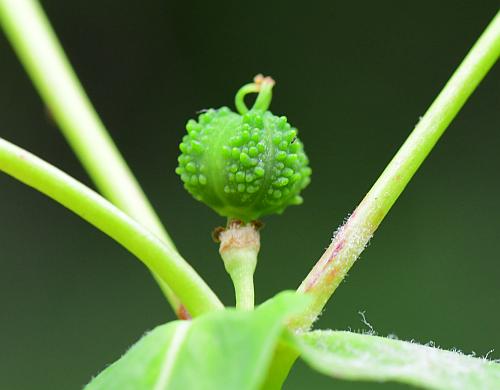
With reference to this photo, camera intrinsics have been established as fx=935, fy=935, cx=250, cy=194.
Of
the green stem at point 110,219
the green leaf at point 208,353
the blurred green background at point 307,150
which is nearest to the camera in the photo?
the green leaf at point 208,353

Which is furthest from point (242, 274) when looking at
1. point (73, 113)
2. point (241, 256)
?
point (73, 113)

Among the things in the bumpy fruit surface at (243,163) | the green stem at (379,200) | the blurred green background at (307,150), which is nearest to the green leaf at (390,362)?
the green stem at (379,200)

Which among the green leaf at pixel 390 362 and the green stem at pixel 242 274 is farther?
the green stem at pixel 242 274

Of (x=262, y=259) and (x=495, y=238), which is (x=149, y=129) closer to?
(x=262, y=259)

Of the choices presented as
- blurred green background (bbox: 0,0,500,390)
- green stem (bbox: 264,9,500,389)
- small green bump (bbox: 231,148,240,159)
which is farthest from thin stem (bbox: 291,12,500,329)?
blurred green background (bbox: 0,0,500,390)

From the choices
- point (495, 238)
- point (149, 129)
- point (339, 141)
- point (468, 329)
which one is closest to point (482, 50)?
point (468, 329)

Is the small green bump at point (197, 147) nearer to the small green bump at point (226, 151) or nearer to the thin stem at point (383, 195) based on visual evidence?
the small green bump at point (226, 151)

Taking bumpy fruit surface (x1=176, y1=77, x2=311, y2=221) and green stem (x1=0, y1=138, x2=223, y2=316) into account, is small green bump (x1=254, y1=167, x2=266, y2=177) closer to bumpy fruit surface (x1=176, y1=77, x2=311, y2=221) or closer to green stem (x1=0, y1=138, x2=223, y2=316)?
bumpy fruit surface (x1=176, y1=77, x2=311, y2=221)
